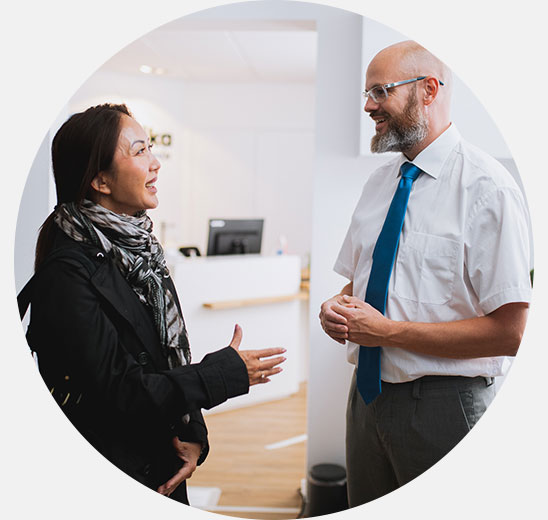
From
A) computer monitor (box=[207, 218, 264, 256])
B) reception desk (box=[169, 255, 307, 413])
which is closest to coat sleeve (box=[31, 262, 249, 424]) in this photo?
reception desk (box=[169, 255, 307, 413])

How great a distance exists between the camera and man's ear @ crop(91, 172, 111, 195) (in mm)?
1061

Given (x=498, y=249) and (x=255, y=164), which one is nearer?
(x=498, y=249)

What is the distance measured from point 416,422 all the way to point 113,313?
0.62 m

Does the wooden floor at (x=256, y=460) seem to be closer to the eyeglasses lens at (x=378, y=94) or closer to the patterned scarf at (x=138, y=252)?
the patterned scarf at (x=138, y=252)

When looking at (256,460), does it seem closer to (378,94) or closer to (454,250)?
(454,250)

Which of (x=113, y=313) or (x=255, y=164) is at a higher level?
(x=255, y=164)

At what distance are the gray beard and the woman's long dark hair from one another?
49 centimetres

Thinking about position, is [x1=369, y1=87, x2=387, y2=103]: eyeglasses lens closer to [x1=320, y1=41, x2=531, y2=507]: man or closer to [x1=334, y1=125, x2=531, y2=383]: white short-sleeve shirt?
[x1=320, y1=41, x2=531, y2=507]: man

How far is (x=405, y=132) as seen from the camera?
3.68ft

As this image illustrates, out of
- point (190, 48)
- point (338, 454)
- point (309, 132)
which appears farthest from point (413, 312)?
point (309, 132)

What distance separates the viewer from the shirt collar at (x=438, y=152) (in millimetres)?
1130

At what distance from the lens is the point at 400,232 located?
3.73ft

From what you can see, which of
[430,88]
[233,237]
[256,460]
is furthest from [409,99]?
[233,237]

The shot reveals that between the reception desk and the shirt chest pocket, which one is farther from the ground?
the shirt chest pocket
